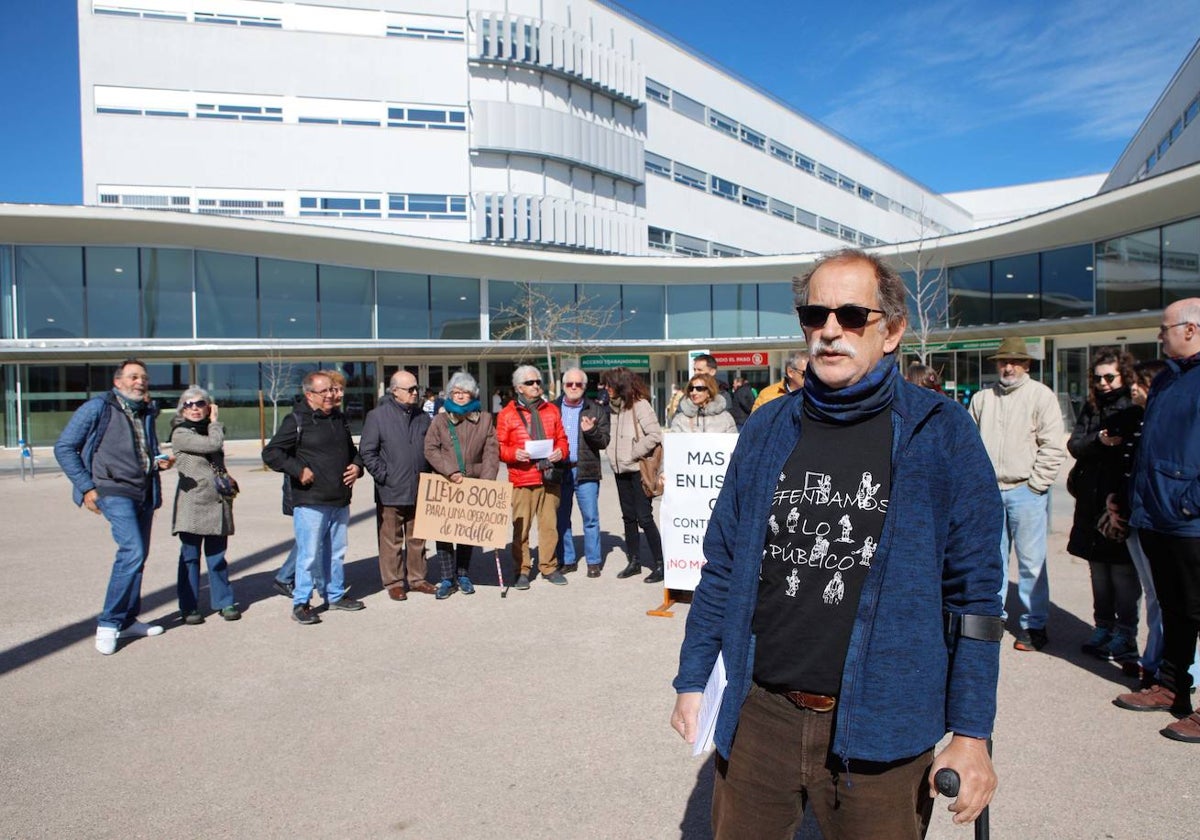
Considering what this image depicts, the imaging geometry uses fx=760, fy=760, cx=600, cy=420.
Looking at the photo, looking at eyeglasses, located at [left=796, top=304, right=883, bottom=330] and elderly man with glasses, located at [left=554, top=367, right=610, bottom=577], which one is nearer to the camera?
eyeglasses, located at [left=796, top=304, right=883, bottom=330]

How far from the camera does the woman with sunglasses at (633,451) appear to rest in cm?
820

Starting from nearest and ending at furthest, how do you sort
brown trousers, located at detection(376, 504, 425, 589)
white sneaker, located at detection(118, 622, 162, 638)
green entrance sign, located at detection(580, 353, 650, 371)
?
white sneaker, located at detection(118, 622, 162, 638) → brown trousers, located at detection(376, 504, 425, 589) → green entrance sign, located at detection(580, 353, 650, 371)

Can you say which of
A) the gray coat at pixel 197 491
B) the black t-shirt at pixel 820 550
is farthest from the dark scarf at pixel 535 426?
the black t-shirt at pixel 820 550

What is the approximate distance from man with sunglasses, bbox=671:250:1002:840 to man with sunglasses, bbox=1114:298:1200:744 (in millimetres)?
2935

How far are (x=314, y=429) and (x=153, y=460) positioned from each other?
4.30 feet

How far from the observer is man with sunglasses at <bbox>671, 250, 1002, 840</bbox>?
78.0 inches

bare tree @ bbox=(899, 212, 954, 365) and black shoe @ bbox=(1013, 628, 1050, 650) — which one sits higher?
bare tree @ bbox=(899, 212, 954, 365)

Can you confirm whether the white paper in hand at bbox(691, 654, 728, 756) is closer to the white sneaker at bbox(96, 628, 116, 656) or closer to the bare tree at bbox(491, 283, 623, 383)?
the white sneaker at bbox(96, 628, 116, 656)

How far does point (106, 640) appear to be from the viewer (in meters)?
5.97

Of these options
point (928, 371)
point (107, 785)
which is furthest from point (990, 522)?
point (928, 371)

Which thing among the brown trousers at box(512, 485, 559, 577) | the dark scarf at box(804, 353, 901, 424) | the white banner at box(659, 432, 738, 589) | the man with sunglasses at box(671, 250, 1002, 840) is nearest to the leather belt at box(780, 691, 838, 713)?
the man with sunglasses at box(671, 250, 1002, 840)

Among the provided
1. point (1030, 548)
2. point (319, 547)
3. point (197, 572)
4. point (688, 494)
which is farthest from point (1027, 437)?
point (197, 572)

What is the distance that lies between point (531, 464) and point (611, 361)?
2133 cm

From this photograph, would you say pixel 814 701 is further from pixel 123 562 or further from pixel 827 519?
pixel 123 562
